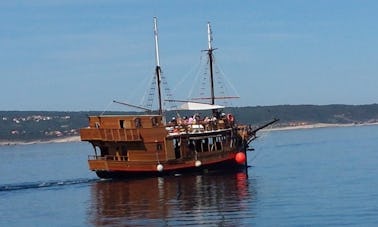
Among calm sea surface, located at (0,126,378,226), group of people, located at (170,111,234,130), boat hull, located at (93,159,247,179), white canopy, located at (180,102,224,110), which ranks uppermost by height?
white canopy, located at (180,102,224,110)

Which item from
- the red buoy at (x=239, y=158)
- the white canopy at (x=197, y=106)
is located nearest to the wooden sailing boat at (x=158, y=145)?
the red buoy at (x=239, y=158)

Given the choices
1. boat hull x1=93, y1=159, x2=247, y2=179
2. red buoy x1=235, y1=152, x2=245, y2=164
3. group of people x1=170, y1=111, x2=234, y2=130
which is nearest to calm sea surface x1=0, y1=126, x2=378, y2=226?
boat hull x1=93, y1=159, x2=247, y2=179

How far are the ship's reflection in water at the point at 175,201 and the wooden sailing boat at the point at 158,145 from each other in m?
1.68

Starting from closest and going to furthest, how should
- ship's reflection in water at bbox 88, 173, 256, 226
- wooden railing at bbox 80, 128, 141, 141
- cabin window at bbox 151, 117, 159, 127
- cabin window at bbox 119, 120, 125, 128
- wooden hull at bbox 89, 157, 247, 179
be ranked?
ship's reflection in water at bbox 88, 173, 256, 226, wooden railing at bbox 80, 128, 141, 141, cabin window at bbox 119, 120, 125, 128, cabin window at bbox 151, 117, 159, 127, wooden hull at bbox 89, 157, 247, 179

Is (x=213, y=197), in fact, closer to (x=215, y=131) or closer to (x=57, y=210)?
(x=57, y=210)

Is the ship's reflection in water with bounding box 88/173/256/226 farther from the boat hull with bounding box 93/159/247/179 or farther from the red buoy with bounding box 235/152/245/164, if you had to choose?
the red buoy with bounding box 235/152/245/164

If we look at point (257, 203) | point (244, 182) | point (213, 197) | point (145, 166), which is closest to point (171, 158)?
point (145, 166)

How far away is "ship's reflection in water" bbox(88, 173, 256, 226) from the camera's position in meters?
45.4

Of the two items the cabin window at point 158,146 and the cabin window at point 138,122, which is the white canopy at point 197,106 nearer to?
the cabin window at point 158,146

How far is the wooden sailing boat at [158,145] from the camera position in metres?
74.2

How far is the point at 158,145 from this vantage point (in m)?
74.9

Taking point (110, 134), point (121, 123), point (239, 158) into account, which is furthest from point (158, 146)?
point (239, 158)

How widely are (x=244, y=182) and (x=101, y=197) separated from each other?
12.0 meters

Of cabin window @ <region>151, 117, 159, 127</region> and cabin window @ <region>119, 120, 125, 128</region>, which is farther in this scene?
cabin window @ <region>151, 117, 159, 127</region>
